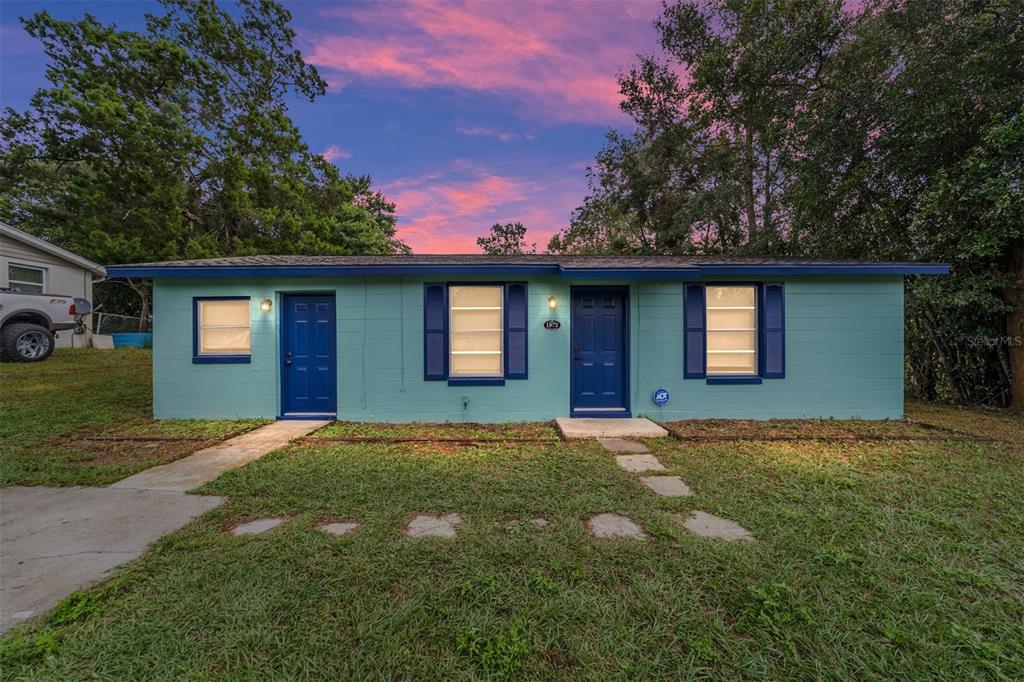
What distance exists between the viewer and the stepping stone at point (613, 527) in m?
2.55

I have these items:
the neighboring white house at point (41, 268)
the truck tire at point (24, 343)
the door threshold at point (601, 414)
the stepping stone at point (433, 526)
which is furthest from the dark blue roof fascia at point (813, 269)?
the neighboring white house at point (41, 268)

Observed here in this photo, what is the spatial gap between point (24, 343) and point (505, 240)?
101 ft

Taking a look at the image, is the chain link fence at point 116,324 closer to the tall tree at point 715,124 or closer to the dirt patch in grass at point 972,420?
the tall tree at point 715,124

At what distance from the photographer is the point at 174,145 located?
1406 cm

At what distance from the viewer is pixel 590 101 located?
10.8 metres

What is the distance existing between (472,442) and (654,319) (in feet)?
10.4

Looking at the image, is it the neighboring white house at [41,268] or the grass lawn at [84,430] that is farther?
the neighboring white house at [41,268]

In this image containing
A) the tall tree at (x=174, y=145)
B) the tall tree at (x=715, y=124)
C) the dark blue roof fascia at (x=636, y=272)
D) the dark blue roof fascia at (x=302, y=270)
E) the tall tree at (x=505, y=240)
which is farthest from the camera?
the tall tree at (x=505, y=240)

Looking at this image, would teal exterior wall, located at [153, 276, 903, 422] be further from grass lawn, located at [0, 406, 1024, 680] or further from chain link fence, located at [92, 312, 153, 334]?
chain link fence, located at [92, 312, 153, 334]

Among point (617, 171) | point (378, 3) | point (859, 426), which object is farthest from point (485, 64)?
point (859, 426)

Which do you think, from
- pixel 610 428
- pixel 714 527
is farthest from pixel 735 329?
pixel 714 527

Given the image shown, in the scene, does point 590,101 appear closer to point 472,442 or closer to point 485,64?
point 485,64

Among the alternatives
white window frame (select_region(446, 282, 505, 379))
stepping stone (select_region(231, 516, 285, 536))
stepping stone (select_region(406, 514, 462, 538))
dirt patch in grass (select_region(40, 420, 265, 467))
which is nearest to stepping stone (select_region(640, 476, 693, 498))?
stepping stone (select_region(406, 514, 462, 538))

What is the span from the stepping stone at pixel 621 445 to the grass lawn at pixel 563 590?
0.98 m
